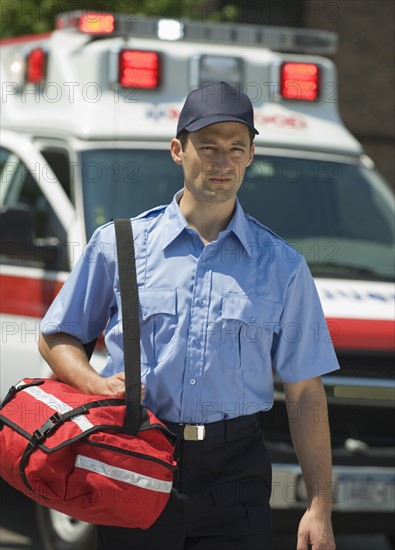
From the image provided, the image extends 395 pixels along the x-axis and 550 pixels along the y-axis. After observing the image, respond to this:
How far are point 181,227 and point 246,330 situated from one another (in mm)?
324

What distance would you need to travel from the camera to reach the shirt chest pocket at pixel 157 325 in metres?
3.02

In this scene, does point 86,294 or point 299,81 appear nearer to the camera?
point 86,294

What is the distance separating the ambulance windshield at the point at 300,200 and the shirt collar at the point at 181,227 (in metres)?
2.06

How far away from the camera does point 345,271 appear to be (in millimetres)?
5289

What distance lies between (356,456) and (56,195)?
6.07ft

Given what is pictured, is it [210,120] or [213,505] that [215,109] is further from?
[213,505]

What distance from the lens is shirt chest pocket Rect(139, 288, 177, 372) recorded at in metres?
3.02

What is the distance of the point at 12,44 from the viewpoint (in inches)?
275

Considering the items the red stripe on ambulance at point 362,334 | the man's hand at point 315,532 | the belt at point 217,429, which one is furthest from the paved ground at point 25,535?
the belt at point 217,429

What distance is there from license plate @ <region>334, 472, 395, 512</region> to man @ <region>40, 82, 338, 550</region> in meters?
1.75

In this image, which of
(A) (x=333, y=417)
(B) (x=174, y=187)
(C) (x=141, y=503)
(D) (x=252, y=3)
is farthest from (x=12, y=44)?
(D) (x=252, y=3)

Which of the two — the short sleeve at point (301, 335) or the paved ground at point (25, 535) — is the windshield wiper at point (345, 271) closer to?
the paved ground at point (25, 535)

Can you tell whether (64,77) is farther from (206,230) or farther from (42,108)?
(206,230)

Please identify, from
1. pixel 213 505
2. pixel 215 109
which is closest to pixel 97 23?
pixel 215 109
